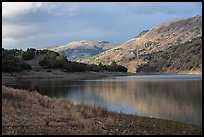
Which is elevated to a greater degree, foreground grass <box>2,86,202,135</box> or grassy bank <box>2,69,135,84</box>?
foreground grass <box>2,86,202,135</box>

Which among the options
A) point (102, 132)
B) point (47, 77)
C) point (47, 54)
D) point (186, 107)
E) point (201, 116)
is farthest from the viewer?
point (47, 54)

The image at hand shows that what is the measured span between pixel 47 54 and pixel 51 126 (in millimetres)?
130580

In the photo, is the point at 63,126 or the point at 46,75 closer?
the point at 63,126

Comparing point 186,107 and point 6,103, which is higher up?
point 6,103

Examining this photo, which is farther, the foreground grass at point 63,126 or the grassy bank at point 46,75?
the grassy bank at point 46,75

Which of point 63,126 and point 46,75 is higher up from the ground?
point 63,126

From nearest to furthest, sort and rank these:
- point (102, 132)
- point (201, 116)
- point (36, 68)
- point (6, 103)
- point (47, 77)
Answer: point (102, 132), point (6, 103), point (201, 116), point (47, 77), point (36, 68)

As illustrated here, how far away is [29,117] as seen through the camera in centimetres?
1822

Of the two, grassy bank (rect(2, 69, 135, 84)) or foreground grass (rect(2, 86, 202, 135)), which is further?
grassy bank (rect(2, 69, 135, 84))

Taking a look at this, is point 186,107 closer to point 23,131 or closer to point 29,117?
point 29,117

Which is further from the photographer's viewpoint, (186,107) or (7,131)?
(186,107)

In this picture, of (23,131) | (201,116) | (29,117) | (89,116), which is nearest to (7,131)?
(23,131)

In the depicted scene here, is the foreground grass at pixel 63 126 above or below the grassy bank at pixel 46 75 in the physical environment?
above

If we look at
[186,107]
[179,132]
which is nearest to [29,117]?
[179,132]
